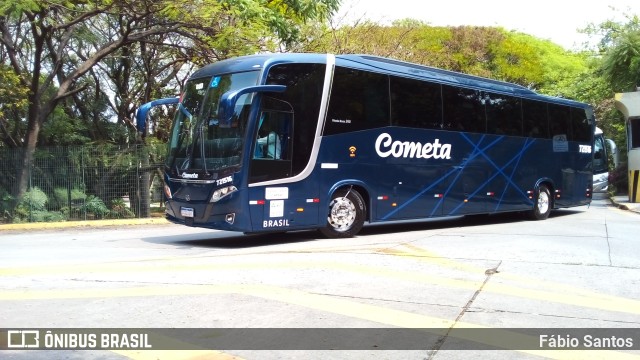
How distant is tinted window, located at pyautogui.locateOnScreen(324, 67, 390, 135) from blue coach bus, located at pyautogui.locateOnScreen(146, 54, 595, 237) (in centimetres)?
2

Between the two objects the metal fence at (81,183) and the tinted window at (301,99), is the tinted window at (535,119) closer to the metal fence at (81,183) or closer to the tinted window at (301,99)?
the tinted window at (301,99)

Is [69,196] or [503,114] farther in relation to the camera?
[69,196]

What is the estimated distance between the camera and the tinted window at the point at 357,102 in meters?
11.9

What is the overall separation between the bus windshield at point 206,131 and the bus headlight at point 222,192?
13.8 inches

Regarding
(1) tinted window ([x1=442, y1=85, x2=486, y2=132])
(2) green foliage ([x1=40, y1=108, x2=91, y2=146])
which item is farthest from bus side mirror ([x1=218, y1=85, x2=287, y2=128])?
(2) green foliage ([x1=40, y1=108, x2=91, y2=146])

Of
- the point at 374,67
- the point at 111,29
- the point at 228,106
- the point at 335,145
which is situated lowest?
the point at 335,145

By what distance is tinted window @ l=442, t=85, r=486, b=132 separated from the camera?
14.4m

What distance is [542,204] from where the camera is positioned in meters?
17.8

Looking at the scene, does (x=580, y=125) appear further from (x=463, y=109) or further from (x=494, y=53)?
(x=494, y=53)

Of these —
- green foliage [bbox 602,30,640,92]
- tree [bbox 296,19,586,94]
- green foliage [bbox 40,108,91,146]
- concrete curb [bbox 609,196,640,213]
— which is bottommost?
concrete curb [bbox 609,196,640,213]

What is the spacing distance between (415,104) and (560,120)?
6696mm

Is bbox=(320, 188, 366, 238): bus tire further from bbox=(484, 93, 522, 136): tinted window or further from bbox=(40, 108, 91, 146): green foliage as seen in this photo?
bbox=(40, 108, 91, 146): green foliage

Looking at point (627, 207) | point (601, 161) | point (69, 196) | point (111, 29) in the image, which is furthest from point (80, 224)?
point (601, 161)

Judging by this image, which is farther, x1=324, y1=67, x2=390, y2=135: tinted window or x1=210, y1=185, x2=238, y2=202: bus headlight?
x1=324, y1=67, x2=390, y2=135: tinted window
